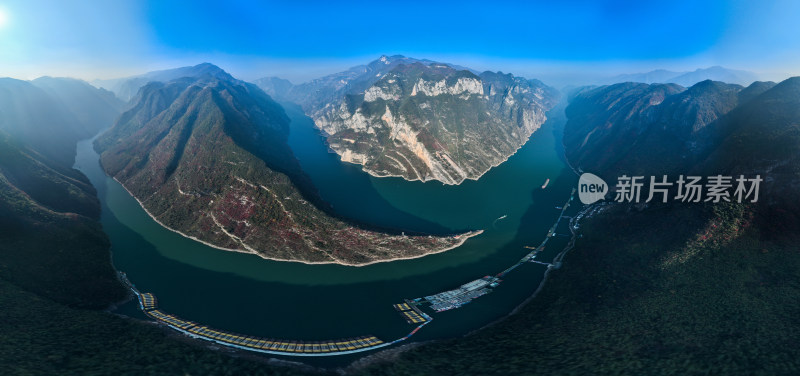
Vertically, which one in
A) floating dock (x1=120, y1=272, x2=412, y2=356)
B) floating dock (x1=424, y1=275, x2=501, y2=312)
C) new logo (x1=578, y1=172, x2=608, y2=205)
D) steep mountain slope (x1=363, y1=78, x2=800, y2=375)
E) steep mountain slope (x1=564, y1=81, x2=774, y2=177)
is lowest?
floating dock (x1=120, y1=272, x2=412, y2=356)

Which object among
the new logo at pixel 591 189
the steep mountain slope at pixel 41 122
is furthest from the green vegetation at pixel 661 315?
the steep mountain slope at pixel 41 122

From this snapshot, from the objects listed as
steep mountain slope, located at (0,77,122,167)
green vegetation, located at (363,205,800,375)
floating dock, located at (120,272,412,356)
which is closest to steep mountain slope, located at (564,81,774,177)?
green vegetation, located at (363,205,800,375)

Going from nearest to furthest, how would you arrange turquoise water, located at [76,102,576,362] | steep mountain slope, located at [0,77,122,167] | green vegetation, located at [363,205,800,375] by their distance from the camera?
green vegetation, located at [363,205,800,375] → turquoise water, located at [76,102,576,362] → steep mountain slope, located at [0,77,122,167]

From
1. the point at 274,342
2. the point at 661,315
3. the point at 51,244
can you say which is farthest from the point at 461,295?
the point at 51,244

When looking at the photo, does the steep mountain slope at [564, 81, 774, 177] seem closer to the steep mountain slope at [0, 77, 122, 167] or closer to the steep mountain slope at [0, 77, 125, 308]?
the steep mountain slope at [0, 77, 125, 308]

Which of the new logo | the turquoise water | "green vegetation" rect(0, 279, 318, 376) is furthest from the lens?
the new logo

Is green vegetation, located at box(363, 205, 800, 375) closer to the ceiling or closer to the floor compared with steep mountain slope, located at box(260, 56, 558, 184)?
closer to the floor

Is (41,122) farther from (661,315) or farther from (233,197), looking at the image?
(661,315)

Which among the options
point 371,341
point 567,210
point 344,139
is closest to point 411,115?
point 344,139
